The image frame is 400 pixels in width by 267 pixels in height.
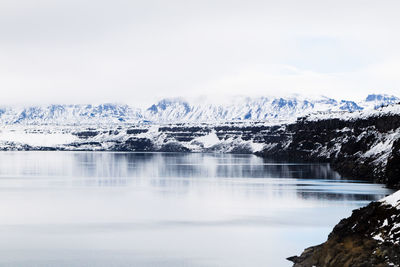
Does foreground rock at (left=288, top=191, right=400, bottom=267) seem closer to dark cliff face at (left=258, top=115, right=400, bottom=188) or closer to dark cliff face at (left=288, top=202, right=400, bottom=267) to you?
dark cliff face at (left=288, top=202, right=400, bottom=267)

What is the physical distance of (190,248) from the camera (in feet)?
146

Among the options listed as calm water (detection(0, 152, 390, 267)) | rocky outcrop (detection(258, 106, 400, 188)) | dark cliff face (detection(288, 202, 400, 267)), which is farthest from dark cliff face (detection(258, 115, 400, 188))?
dark cliff face (detection(288, 202, 400, 267))

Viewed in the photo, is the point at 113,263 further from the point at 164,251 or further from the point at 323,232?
the point at 323,232

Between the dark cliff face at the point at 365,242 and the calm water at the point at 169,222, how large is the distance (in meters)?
5.32

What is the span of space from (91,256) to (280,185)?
61.8m

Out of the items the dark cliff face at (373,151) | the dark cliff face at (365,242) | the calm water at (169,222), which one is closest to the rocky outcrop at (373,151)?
the dark cliff face at (373,151)

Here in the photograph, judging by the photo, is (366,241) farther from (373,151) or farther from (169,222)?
(373,151)

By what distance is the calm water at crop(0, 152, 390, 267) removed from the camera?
137 ft

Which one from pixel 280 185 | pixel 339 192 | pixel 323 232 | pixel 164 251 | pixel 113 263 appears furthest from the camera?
pixel 280 185

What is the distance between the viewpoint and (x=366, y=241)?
3189 cm

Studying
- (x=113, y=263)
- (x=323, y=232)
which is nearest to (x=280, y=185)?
(x=323, y=232)

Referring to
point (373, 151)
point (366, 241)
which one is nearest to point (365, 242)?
point (366, 241)

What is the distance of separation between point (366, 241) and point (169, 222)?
28226 millimetres

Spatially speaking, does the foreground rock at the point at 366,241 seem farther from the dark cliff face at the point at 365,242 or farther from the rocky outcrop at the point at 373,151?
the rocky outcrop at the point at 373,151
